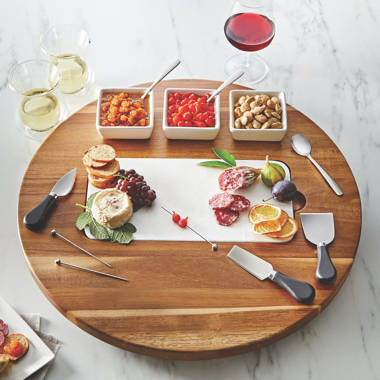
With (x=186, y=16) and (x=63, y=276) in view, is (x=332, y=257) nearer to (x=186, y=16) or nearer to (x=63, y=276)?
(x=63, y=276)

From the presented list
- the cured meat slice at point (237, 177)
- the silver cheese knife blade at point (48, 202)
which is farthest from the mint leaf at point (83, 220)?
the cured meat slice at point (237, 177)

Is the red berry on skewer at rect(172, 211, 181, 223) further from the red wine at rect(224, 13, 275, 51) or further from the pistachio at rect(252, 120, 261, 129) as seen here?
the red wine at rect(224, 13, 275, 51)

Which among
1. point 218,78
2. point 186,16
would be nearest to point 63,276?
point 218,78

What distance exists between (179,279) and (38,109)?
1.01 m

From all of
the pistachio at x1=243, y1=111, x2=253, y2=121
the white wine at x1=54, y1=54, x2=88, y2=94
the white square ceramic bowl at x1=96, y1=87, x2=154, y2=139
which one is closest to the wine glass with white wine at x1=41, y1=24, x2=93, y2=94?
the white wine at x1=54, y1=54, x2=88, y2=94

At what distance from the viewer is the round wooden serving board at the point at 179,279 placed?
1.78m

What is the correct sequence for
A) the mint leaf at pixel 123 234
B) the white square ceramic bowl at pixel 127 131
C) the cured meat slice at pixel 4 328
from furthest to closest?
the white square ceramic bowl at pixel 127 131 < the mint leaf at pixel 123 234 < the cured meat slice at pixel 4 328

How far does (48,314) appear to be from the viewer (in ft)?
6.51

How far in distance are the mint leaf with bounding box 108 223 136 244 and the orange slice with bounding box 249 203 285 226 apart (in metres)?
0.44

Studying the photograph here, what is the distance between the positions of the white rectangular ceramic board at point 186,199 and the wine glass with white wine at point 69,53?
1.83 feet

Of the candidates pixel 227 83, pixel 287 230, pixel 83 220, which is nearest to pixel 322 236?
pixel 287 230

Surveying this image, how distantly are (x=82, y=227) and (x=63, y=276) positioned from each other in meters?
0.19

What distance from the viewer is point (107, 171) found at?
2.10m

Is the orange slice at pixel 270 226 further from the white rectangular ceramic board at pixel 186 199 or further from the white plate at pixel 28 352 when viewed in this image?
the white plate at pixel 28 352
